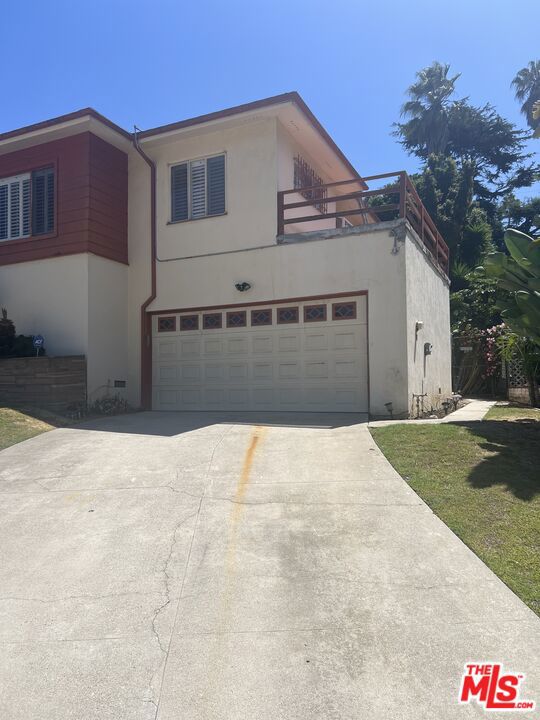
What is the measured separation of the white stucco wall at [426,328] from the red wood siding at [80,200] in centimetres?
635

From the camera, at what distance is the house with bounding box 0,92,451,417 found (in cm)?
1050

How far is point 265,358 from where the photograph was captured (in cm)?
1132

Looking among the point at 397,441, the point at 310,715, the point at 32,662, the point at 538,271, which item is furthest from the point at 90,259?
the point at 310,715

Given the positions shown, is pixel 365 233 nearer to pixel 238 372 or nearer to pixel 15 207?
pixel 238 372

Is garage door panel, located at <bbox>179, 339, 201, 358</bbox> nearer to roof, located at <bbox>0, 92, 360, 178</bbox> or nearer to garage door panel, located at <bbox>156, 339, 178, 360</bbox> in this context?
garage door panel, located at <bbox>156, 339, 178, 360</bbox>

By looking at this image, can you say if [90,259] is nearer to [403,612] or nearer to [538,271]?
[538,271]

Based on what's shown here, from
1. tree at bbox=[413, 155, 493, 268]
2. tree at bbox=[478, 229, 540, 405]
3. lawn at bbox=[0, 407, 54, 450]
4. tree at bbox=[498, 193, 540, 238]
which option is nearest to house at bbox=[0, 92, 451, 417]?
lawn at bbox=[0, 407, 54, 450]

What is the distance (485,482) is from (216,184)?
8.82m

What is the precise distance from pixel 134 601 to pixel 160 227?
9.96 metres

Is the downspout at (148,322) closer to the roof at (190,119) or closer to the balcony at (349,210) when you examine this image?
the roof at (190,119)

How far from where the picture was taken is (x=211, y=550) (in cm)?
434

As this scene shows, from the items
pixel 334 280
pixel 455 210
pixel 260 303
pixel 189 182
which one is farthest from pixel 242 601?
pixel 455 210

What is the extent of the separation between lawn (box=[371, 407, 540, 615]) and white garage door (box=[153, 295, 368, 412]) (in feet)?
8.29

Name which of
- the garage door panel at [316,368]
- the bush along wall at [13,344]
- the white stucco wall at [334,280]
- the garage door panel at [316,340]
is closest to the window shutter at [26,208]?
the bush along wall at [13,344]
